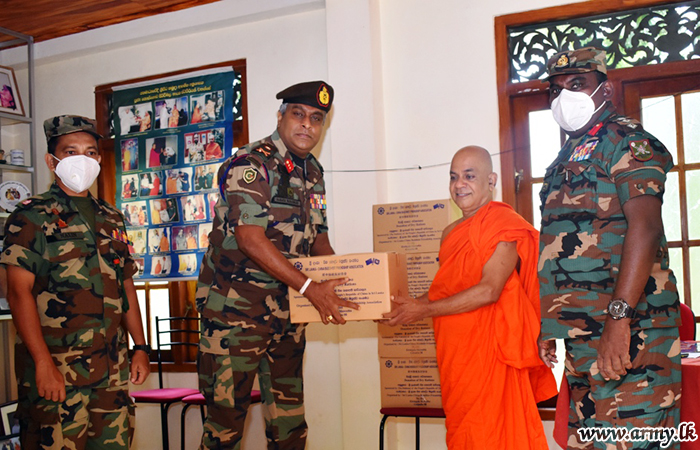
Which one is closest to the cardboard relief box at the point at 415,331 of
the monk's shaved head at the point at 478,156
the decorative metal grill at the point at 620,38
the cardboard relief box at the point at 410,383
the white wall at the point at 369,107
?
the cardboard relief box at the point at 410,383

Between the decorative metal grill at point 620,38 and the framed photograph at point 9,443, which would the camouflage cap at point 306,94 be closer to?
the decorative metal grill at point 620,38

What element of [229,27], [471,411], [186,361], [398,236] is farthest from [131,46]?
[471,411]

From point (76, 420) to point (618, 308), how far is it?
6.49 ft

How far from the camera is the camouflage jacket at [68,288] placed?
8.01 feet

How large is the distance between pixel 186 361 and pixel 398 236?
6.24 feet

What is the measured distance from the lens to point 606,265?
2043 mm

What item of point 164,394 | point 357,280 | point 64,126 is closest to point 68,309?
point 64,126

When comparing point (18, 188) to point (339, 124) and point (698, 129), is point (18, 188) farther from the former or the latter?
point (698, 129)

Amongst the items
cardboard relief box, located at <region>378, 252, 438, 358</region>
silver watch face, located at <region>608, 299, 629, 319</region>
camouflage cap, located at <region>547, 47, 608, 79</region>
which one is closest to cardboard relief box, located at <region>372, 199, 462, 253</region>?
cardboard relief box, located at <region>378, 252, 438, 358</region>

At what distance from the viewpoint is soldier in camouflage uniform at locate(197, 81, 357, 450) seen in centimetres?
256

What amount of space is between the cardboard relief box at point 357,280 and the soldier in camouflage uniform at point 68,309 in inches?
30.6

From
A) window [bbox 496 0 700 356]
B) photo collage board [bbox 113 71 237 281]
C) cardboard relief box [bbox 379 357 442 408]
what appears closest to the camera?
cardboard relief box [bbox 379 357 442 408]

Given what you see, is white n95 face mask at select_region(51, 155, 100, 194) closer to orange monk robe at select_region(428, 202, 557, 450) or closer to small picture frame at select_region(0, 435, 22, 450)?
orange monk robe at select_region(428, 202, 557, 450)

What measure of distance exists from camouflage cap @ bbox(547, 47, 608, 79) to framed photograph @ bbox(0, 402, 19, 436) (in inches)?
145
